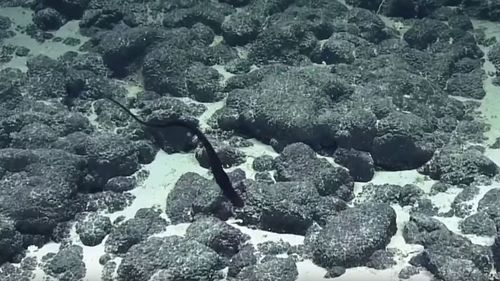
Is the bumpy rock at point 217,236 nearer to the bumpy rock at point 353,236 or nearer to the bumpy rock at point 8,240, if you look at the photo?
the bumpy rock at point 353,236

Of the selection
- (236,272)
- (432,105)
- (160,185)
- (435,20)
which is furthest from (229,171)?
(435,20)

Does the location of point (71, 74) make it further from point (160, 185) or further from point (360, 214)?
point (360, 214)

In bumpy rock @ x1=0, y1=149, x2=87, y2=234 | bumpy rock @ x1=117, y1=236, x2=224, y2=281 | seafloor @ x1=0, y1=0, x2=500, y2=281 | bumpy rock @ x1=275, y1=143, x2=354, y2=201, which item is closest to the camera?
bumpy rock @ x1=117, y1=236, x2=224, y2=281

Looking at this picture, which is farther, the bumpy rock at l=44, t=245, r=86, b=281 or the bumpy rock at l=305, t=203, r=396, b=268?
the bumpy rock at l=44, t=245, r=86, b=281

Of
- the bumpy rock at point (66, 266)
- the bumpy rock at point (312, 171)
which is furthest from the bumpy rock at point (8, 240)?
the bumpy rock at point (312, 171)

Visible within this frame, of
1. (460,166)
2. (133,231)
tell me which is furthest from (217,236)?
(460,166)

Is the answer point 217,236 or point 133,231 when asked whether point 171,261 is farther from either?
point 133,231

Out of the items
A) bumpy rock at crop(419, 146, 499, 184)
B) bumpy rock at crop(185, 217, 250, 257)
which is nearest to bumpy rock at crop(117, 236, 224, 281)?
bumpy rock at crop(185, 217, 250, 257)

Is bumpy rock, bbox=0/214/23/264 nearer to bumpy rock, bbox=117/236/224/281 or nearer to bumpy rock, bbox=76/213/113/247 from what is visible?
bumpy rock, bbox=76/213/113/247
